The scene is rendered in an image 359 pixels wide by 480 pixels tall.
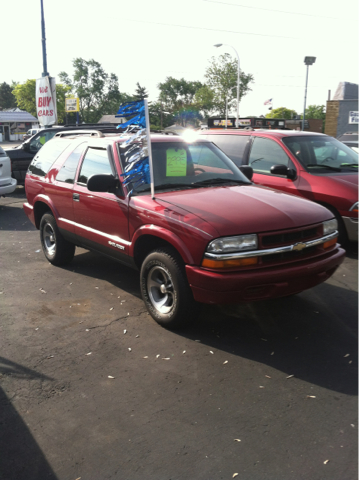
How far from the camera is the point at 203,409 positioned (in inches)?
129

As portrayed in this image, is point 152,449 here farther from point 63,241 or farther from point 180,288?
point 63,241

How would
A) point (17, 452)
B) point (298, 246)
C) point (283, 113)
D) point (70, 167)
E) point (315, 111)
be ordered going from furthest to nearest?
point (315, 111) → point (283, 113) → point (70, 167) → point (298, 246) → point (17, 452)

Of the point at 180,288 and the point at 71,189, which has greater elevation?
the point at 71,189

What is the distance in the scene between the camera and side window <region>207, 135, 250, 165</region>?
8.20 metres

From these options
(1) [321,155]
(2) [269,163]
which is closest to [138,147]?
(2) [269,163]

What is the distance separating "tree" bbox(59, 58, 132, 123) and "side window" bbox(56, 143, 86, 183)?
112 m

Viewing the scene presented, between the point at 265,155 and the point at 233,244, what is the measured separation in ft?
14.1

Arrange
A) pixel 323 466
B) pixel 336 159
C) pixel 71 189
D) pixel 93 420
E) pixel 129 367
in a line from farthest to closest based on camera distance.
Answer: pixel 336 159 → pixel 71 189 → pixel 129 367 → pixel 93 420 → pixel 323 466

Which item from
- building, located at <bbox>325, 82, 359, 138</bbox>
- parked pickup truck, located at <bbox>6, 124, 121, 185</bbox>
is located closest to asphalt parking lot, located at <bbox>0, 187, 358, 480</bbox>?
parked pickup truck, located at <bbox>6, 124, 121, 185</bbox>

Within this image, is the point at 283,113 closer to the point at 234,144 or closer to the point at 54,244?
the point at 234,144

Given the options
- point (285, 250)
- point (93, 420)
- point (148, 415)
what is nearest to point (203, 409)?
point (148, 415)

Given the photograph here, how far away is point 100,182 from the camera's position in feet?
16.1

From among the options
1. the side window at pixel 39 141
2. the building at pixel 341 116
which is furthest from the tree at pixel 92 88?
the side window at pixel 39 141

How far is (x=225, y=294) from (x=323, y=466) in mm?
1615
